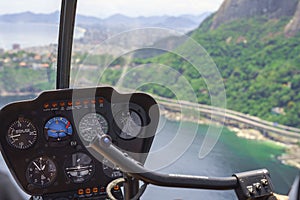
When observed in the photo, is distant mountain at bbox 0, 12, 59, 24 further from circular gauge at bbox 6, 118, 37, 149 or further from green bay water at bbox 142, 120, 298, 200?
green bay water at bbox 142, 120, 298, 200

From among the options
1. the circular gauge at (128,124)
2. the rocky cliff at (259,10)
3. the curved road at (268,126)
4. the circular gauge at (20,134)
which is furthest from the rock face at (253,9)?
the circular gauge at (20,134)

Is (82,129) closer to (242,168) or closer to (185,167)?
(185,167)

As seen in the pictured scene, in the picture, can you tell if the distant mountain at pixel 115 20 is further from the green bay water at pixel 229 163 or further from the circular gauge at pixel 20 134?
the circular gauge at pixel 20 134

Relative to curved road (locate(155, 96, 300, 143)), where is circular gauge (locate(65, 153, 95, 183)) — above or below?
below

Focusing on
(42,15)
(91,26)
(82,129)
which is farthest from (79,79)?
(42,15)

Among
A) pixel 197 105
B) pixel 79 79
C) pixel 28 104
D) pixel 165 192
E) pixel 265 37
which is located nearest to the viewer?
pixel 197 105

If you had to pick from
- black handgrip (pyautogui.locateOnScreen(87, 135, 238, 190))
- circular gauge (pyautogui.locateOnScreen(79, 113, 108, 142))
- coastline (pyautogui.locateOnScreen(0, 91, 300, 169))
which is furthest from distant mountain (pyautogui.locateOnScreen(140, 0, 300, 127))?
black handgrip (pyautogui.locateOnScreen(87, 135, 238, 190))
